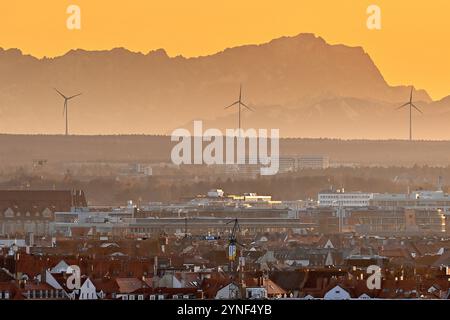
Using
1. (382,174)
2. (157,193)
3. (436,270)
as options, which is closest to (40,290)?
(436,270)

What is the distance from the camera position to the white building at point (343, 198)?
134663 mm

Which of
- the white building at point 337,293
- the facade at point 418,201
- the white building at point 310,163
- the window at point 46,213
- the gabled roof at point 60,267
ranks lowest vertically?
the window at point 46,213

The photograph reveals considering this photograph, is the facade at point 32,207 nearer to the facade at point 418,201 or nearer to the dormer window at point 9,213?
the dormer window at point 9,213

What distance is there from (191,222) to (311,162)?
9476 centimetres

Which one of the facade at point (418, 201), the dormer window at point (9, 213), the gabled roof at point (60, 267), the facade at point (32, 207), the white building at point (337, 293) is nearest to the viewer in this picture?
the white building at point (337, 293)

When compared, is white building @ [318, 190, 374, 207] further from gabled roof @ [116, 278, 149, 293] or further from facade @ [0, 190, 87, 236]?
gabled roof @ [116, 278, 149, 293]

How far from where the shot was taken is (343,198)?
13738 centimetres

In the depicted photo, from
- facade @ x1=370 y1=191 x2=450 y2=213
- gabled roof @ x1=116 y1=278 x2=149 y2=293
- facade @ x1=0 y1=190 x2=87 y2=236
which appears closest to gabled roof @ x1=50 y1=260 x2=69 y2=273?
gabled roof @ x1=116 y1=278 x2=149 y2=293

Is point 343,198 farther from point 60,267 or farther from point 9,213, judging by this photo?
point 60,267

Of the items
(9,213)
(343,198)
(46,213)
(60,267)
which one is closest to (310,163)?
(343,198)

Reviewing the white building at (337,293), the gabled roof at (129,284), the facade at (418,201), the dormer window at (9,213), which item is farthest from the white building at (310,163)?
the white building at (337,293)

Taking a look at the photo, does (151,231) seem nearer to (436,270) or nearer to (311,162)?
(436,270)

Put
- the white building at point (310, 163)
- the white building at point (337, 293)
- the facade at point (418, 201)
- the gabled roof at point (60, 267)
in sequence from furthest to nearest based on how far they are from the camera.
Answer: the white building at point (310, 163) < the facade at point (418, 201) < the gabled roof at point (60, 267) < the white building at point (337, 293)
